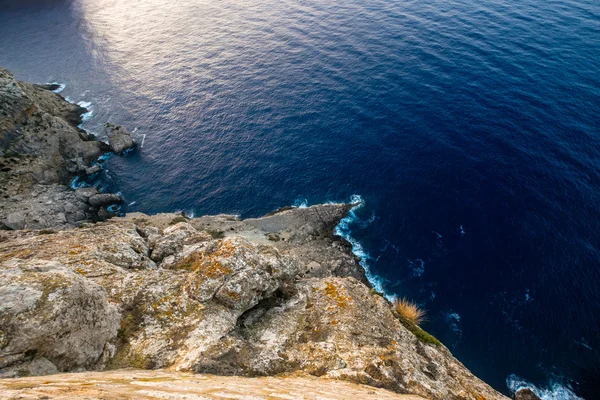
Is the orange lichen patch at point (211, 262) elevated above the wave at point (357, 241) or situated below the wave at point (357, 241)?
above

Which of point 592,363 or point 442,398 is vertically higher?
point 442,398

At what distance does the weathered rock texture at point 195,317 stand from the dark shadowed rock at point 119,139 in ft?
201

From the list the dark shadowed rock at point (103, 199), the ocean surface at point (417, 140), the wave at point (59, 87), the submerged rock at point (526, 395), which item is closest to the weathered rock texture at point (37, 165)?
the dark shadowed rock at point (103, 199)

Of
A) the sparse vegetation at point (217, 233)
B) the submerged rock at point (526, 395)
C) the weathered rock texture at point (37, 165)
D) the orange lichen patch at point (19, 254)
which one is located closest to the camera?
the orange lichen patch at point (19, 254)

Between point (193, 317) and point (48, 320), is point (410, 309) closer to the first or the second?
point (193, 317)

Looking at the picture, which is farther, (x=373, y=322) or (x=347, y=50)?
(x=347, y=50)

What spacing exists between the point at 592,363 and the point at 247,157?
3161 inches

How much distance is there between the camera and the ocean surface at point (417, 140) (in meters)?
55.6

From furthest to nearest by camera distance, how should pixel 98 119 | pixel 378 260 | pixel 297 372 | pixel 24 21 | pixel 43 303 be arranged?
1. pixel 24 21
2. pixel 98 119
3. pixel 378 260
4. pixel 297 372
5. pixel 43 303

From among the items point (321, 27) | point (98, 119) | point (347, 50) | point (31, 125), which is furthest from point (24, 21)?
Result: point (347, 50)

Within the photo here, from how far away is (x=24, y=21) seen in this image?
17900 centimetres

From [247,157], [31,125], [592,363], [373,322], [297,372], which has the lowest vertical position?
[592,363]

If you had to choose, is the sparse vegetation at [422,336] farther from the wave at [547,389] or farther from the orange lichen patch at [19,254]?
the orange lichen patch at [19,254]

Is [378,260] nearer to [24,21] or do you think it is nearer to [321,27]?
[321,27]
